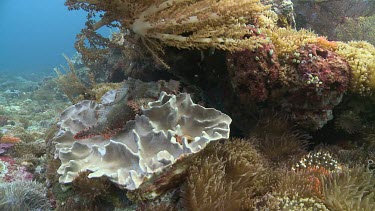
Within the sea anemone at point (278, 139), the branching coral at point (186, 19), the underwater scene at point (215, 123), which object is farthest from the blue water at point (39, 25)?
the sea anemone at point (278, 139)

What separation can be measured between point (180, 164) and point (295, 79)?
1839 mm

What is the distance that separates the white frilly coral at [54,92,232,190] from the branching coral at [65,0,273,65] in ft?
2.35

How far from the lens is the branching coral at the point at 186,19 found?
344cm

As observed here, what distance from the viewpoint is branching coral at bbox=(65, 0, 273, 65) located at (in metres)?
3.44

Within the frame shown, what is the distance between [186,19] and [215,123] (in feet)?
4.10

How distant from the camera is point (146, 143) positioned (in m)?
3.26

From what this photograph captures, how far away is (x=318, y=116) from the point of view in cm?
386

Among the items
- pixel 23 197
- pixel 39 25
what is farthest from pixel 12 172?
pixel 39 25

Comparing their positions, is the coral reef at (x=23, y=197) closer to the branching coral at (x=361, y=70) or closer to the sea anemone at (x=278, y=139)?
the sea anemone at (x=278, y=139)

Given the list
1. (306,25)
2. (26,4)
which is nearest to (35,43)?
(26,4)

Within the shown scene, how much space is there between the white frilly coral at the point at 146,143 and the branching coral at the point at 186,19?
0.72 meters

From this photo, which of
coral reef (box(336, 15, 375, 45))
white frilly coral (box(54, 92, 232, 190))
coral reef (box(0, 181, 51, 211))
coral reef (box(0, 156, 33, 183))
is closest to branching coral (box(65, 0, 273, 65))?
white frilly coral (box(54, 92, 232, 190))

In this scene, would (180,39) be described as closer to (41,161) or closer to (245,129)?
(245,129)

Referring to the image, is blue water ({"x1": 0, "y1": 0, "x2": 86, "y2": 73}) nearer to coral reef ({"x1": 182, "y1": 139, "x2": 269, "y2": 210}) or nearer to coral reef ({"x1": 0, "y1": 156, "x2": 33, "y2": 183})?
coral reef ({"x1": 0, "y1": 156, "x2": 33, "y2": 183})
